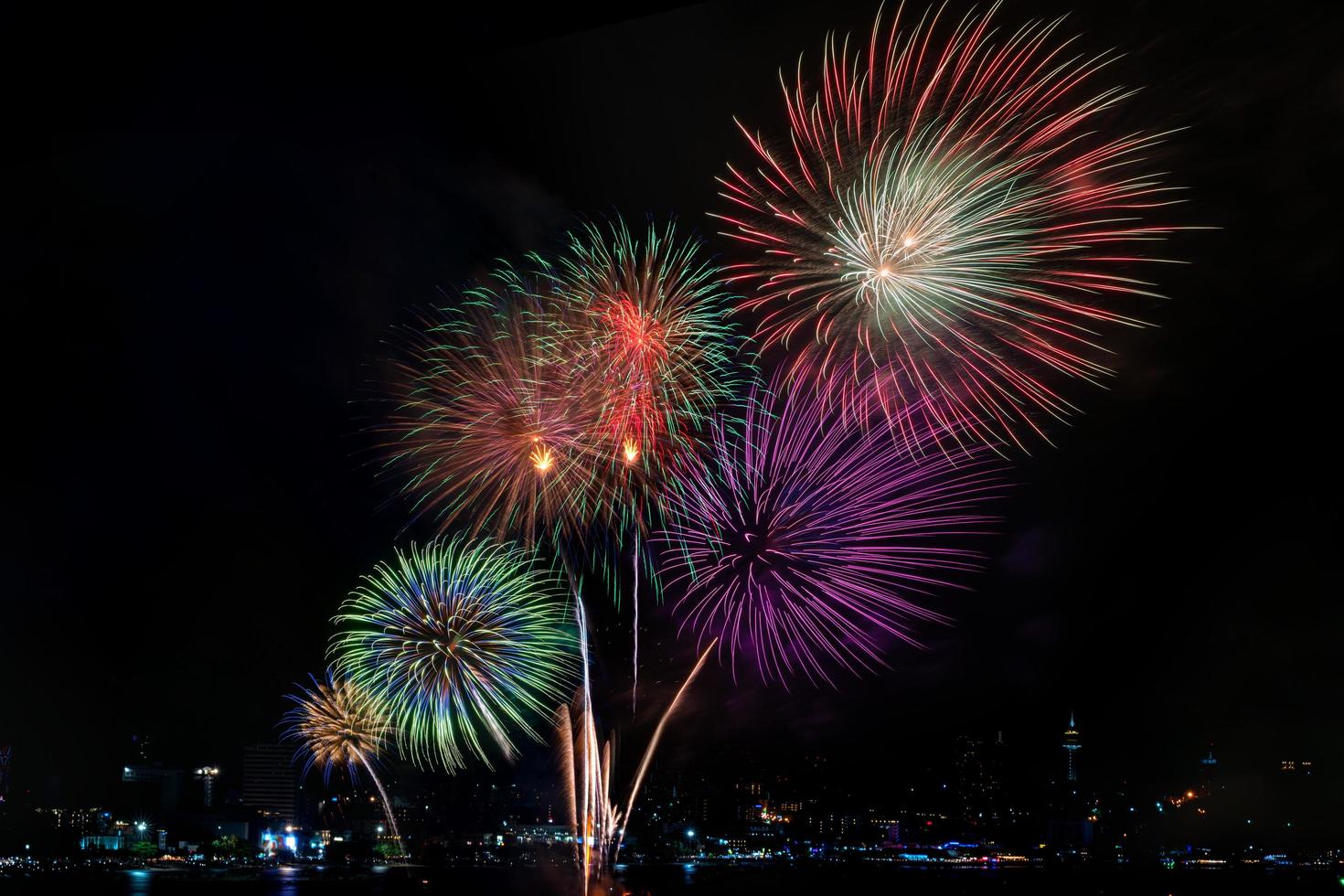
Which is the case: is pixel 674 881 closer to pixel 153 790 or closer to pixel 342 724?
pixel 342 724

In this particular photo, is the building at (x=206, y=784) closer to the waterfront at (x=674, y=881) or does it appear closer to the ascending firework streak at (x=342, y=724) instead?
the waterfront at (x=674, y=881)

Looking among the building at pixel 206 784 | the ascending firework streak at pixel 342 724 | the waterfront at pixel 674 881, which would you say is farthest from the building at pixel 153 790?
the ascending firework streak at pixel 342 724

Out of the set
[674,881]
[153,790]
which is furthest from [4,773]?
[674,881]

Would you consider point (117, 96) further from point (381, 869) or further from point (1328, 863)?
point (1328, 863)

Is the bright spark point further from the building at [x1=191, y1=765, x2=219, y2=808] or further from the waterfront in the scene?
the building at [x1=191, y1=765, x2=219, y2=808]

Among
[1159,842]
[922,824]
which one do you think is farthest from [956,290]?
[1159,842]

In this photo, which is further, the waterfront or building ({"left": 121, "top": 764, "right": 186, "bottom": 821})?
building ({"left": 121, "top": 764, "right": 186, "bottom": 821})

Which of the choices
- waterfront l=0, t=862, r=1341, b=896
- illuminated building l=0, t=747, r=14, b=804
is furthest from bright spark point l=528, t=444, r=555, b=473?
illuminated building l=0, t=747, r=14, b=804

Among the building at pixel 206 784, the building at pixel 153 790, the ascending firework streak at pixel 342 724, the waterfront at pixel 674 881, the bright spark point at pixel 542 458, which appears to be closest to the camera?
the bright spark point at pixel 542 458
